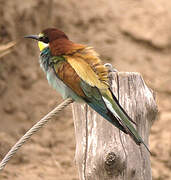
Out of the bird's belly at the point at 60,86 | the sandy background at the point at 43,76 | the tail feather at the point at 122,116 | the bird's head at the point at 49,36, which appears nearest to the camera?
the tail feather at the point at 122,116

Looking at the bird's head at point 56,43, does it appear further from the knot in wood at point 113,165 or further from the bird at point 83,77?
the knot in wood at point 113,165

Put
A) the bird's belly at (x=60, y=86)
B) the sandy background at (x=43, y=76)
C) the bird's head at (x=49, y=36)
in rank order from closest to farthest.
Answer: the bird's belly at (x=60, y=86) < the bird's head at (x=49, y=36) < the sandy background at (x=43, y=76)

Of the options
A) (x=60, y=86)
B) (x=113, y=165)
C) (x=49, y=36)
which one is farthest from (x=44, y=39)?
(x=113, y=165)

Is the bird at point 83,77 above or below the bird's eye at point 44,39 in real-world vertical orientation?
below

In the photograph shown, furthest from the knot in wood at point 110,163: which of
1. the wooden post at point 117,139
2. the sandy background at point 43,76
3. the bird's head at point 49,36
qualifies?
the sandy background at point 43,76

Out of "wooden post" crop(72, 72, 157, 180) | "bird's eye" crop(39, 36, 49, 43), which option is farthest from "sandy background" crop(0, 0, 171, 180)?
"wooden post" crop(72, 72, 157, 180)

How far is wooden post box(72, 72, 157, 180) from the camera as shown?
6.22ft

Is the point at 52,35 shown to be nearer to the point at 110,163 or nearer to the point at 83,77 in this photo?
the point at 83,77

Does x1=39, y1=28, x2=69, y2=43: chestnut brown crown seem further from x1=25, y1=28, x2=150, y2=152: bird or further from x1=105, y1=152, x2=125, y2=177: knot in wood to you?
x1=105, y1=152, x2=125, y2=177: knot in wood

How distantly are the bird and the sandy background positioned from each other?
1.78 meters

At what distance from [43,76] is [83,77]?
251 centimetres

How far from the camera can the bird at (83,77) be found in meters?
1.92

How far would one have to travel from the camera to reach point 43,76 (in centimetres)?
455

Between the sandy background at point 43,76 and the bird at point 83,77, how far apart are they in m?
1.78
